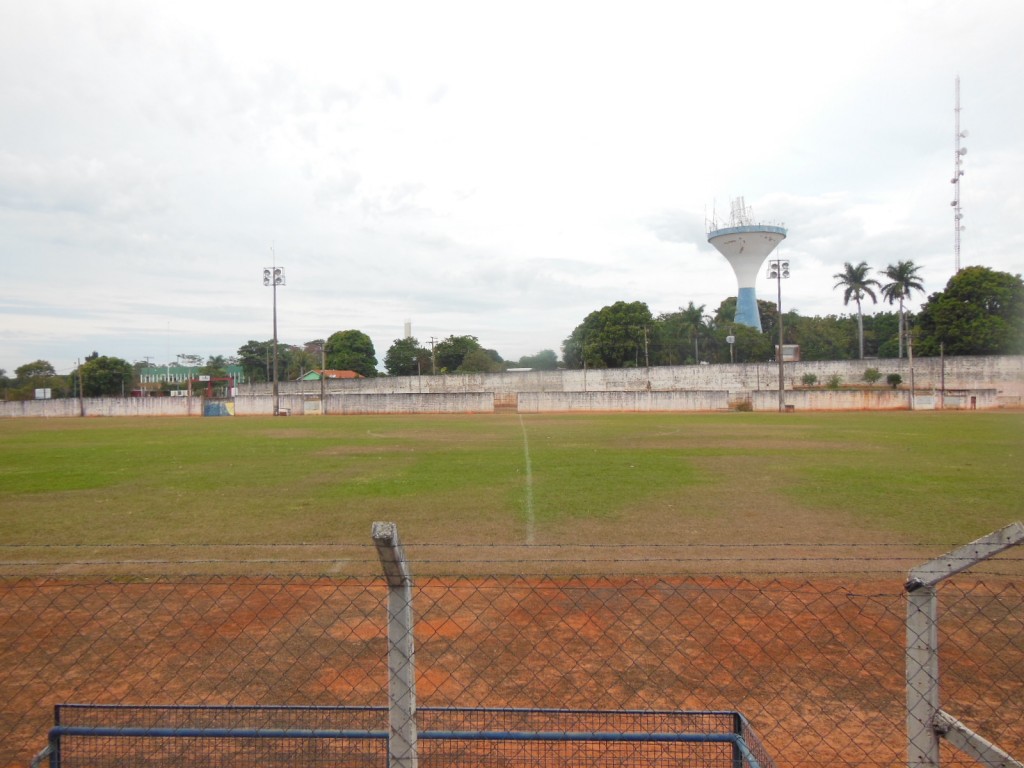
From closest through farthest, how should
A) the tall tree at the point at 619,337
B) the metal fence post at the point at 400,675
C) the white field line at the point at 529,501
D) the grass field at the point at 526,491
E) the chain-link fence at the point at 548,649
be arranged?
the metal fence post at the point at 400,675 < the chain-link fence at the point at 548,649 < the white field line at the point at 529,501 < the grass field at the point at 526,491 < the tall tree at the point at 619,337

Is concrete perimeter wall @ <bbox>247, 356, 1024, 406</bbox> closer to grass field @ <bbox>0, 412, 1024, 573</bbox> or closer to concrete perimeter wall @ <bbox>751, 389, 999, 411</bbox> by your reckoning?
concrete perimeter wall @ <bbox>751, 389, 999, 411</bbox>

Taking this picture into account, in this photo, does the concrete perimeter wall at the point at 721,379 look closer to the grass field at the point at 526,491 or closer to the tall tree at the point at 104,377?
the tall tree at the point at 104,377

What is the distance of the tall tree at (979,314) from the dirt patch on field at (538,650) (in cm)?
6417

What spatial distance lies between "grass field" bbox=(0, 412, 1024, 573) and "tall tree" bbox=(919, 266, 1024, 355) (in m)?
40.2

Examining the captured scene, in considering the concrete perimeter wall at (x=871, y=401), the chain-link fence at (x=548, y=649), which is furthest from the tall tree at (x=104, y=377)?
the chain-link fence at (x=548, y=649)

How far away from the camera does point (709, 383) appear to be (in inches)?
2815

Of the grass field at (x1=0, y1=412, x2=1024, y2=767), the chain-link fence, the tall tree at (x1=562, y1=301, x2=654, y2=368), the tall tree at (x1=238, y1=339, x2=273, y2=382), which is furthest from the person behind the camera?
the tall tree at (x1=238, y1=339, x2=273, y2=382)

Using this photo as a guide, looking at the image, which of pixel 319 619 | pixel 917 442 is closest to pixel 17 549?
pixel 319 619

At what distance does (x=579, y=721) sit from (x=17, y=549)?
9395mm

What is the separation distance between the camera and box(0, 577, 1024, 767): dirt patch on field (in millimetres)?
5568

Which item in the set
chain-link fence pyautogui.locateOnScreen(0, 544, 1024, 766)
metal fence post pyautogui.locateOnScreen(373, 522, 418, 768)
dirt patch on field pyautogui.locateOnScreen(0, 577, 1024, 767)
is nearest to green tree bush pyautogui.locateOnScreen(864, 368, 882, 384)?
chain-link fence pyautogui.locateOnScreen(0, 544, 1024, 766)

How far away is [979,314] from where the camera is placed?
63125 mm

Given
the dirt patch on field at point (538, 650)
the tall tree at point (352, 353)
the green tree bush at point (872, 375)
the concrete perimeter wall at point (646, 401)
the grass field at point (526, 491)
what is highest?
the tall tree at point (352, 353)

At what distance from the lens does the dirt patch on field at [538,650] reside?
5568mm
